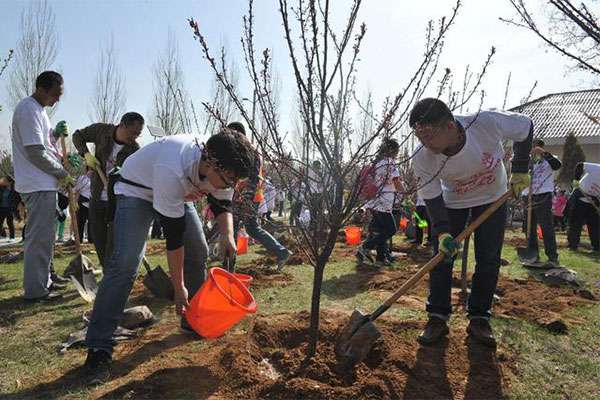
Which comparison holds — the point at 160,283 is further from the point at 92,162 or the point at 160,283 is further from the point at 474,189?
the point at 474,189

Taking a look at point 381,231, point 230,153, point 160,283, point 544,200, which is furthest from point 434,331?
point 544,200

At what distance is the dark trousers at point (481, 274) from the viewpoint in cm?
320

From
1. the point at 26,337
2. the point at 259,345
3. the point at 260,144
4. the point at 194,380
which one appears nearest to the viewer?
the point at 260,144

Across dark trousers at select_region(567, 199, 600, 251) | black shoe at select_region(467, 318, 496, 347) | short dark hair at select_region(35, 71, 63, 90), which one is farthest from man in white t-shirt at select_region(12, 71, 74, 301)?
dark trousers at select_region(567, 199, 600, 251)

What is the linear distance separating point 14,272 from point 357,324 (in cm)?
536

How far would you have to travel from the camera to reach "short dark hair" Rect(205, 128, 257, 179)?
246cm

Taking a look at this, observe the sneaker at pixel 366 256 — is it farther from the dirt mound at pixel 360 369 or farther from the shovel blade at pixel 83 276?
the shovel blade at pixel 83 276

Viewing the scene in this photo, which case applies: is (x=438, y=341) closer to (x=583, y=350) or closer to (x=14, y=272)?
(x=583, y=350)

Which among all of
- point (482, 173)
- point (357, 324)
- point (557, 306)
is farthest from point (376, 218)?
point (357, 324)

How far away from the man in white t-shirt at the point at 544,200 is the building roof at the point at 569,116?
18.0 metres

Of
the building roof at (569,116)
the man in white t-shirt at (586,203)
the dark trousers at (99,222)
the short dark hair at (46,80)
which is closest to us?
the short dark hair at (46,80)

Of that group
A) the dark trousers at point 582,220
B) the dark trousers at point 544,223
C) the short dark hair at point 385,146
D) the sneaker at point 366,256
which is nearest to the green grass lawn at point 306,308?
the dark trousers at point 544,223

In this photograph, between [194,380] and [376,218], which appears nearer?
[194,380]

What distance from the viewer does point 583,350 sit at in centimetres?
319
